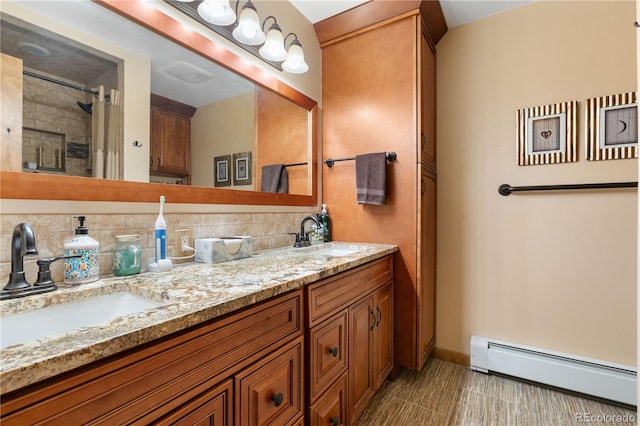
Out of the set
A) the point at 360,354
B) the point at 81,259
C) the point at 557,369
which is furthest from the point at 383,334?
the point at 81,259

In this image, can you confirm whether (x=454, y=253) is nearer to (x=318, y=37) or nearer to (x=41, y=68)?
(x=318, y=37)

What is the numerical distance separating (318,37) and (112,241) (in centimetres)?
195

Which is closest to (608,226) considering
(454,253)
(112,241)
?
(454,253)

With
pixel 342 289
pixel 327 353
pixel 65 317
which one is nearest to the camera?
pixel 65 317

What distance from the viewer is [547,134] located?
1.88 meters

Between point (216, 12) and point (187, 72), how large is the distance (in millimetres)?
300

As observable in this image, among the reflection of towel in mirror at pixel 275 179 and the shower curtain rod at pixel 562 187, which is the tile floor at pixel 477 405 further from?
the reflection of towel in mirror at pixel 275 179

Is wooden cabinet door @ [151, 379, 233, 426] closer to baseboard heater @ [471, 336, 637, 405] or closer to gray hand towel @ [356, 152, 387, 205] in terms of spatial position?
gray hand towel @ [356, 152, 387, 205]

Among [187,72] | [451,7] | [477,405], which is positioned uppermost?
[451,7]

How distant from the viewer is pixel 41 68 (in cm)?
93

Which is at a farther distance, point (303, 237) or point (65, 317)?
point (303, 237)

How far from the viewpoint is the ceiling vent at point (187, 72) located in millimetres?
1309

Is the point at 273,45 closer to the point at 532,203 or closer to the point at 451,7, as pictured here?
the point at 451,7

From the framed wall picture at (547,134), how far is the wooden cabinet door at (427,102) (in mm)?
533
